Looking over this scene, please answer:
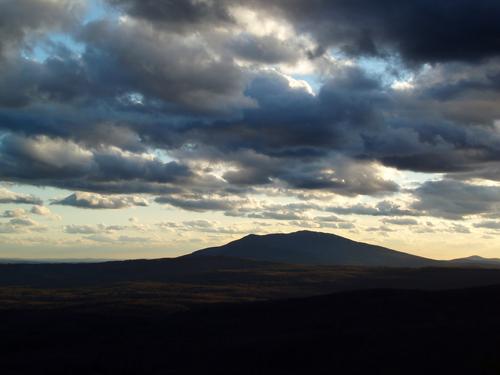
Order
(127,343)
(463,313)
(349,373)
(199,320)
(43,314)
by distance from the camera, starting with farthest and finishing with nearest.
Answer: (43,314) → (199,320) → (463,313) → (127,343) → (349,373)

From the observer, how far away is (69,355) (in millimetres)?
74438

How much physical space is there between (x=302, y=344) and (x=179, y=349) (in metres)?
13.8

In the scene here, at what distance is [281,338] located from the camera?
74.4 metres

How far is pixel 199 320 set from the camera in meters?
97.6

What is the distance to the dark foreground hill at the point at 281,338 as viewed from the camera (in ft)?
201

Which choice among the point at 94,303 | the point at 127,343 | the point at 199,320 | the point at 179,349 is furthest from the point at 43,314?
the point at 179,349

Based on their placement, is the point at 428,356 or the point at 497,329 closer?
the point at 428,356

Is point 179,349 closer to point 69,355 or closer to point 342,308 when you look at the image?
point 69,355

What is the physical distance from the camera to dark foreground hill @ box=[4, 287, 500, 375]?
2413 inches

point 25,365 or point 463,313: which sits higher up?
point 463,313

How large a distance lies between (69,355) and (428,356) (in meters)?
39.0

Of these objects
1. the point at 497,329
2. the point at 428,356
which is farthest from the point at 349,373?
the point at 497,329

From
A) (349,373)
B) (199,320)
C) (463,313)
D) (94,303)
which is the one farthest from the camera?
(94,303)

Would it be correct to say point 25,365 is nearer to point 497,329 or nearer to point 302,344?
point 302,344
